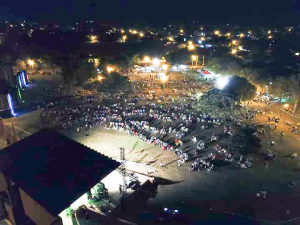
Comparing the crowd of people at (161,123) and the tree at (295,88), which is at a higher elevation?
the tree at (295,88)

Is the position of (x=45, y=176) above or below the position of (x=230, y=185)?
above

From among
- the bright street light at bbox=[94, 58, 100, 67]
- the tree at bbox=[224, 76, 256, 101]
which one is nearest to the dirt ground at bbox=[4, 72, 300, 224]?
the tree at bbox=[224, 76, 256, 101]

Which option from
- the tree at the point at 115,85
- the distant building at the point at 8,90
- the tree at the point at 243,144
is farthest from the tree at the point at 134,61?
the tree at the point at 243,144

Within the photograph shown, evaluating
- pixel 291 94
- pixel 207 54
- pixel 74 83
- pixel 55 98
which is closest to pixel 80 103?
pixel 55 98

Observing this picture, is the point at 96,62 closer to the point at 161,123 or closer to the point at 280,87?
the point at 161,123

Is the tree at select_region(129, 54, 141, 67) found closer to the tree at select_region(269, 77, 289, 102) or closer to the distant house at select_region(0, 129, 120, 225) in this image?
the tree at select_region(269, 77, 289, 102)

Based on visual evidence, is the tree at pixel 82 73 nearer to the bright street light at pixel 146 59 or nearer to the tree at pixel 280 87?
the bright street light at pixel 146 59

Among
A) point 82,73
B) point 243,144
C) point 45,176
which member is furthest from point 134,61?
point 45,176
